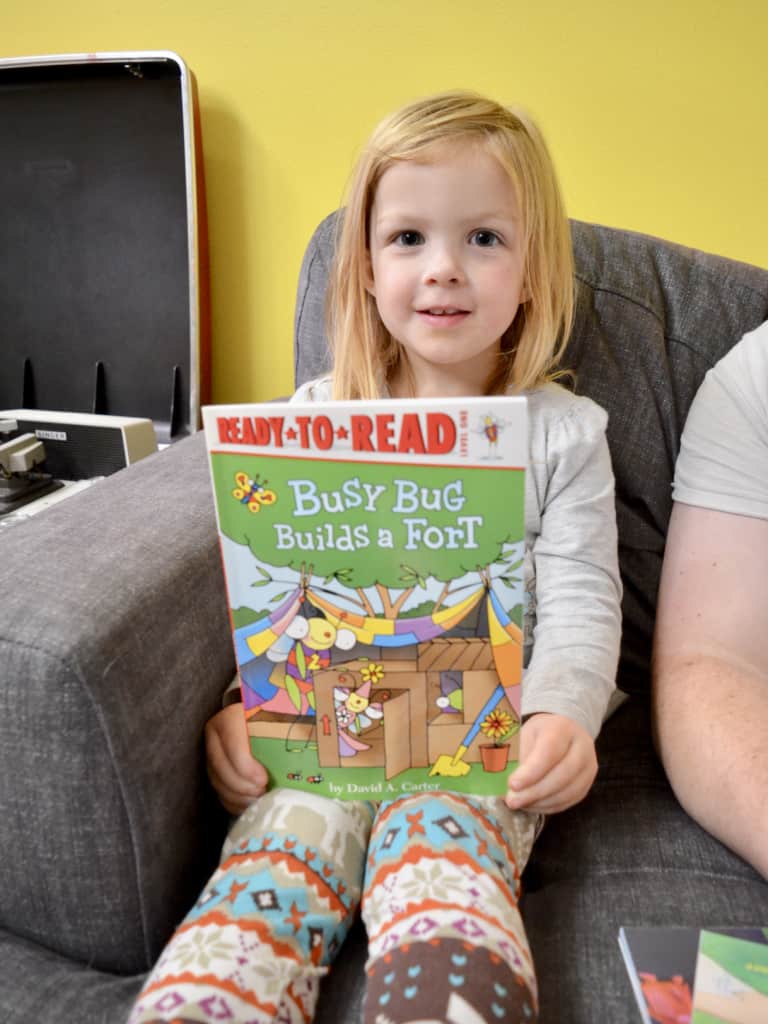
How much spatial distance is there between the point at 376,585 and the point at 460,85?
3.28 feet

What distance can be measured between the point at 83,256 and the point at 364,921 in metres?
1.21

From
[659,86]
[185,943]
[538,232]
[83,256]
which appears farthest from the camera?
[83,256]

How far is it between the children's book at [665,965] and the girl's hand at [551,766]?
10 centimetres

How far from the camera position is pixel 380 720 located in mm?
587

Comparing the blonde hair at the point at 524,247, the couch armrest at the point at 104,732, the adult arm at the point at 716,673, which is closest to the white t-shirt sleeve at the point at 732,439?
the adult arm at the point at 716,673

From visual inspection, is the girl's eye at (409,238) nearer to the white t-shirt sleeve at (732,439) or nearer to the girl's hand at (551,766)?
the white t-shirt sleeve at (732,439)

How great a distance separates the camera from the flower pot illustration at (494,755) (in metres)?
0.59

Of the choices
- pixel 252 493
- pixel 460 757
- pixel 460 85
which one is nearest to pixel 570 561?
pixel 460 757

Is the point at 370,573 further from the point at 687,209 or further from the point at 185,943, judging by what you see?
the point at 687,209

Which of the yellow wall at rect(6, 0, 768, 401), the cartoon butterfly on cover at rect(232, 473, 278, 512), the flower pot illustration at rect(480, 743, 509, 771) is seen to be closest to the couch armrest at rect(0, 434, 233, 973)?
the cartoon butterfly on cover at rect(232, 473, 278, 512)

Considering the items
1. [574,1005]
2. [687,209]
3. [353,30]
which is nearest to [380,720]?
[574,1005]

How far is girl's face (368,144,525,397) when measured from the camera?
26.7 inches

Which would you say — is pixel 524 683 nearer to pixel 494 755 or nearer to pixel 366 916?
pixel 494 755

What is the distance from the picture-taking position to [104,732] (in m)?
0.53
